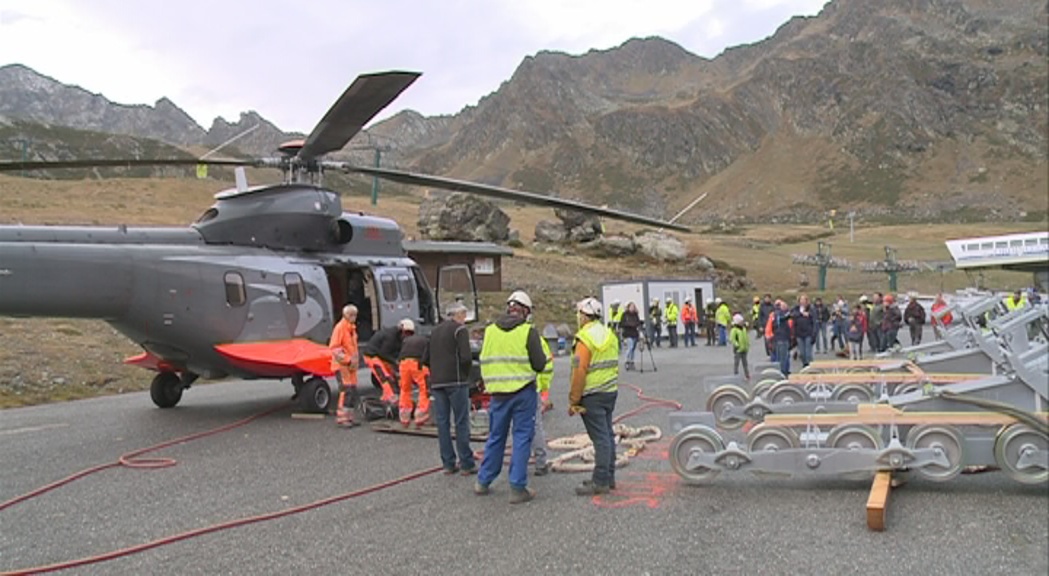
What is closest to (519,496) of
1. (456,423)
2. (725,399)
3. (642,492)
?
(642,492)

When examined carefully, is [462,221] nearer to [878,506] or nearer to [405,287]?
[405,287]

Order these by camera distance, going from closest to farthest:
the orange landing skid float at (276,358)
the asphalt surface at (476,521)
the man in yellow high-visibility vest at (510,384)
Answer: the asphalt surface at (476,521) → the man in yellow high-visibility vest at (510,384) → the orange landing skid float at (276,358)

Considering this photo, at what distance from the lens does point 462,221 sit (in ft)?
167

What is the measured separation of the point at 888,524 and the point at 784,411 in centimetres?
264

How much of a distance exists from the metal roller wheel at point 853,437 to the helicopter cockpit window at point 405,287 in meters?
8.07

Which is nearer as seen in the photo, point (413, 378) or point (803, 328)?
point (413, 378)

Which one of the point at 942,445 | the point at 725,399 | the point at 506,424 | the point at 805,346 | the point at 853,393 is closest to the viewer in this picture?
the point at 942,445

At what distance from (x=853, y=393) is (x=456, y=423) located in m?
4.59

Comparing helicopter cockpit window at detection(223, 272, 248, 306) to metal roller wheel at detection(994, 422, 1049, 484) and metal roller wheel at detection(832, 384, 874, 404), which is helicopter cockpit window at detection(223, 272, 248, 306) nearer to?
metal roller wheel at detection(832, 384, 874, 404)

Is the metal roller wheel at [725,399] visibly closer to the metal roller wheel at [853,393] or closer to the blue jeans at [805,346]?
the metal roller wheel at [853,393]

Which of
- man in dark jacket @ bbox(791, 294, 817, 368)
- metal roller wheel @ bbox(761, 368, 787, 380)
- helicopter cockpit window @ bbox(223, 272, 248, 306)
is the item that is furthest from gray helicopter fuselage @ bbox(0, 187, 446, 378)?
man in dark jacket @ bbox(791, 294, 817, 368)

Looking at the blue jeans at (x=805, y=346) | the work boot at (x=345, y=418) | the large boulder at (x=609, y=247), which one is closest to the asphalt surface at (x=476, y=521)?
the work boot at (x=345, y=418)

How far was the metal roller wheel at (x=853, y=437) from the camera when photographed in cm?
624

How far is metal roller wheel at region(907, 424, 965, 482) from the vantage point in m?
5.94
